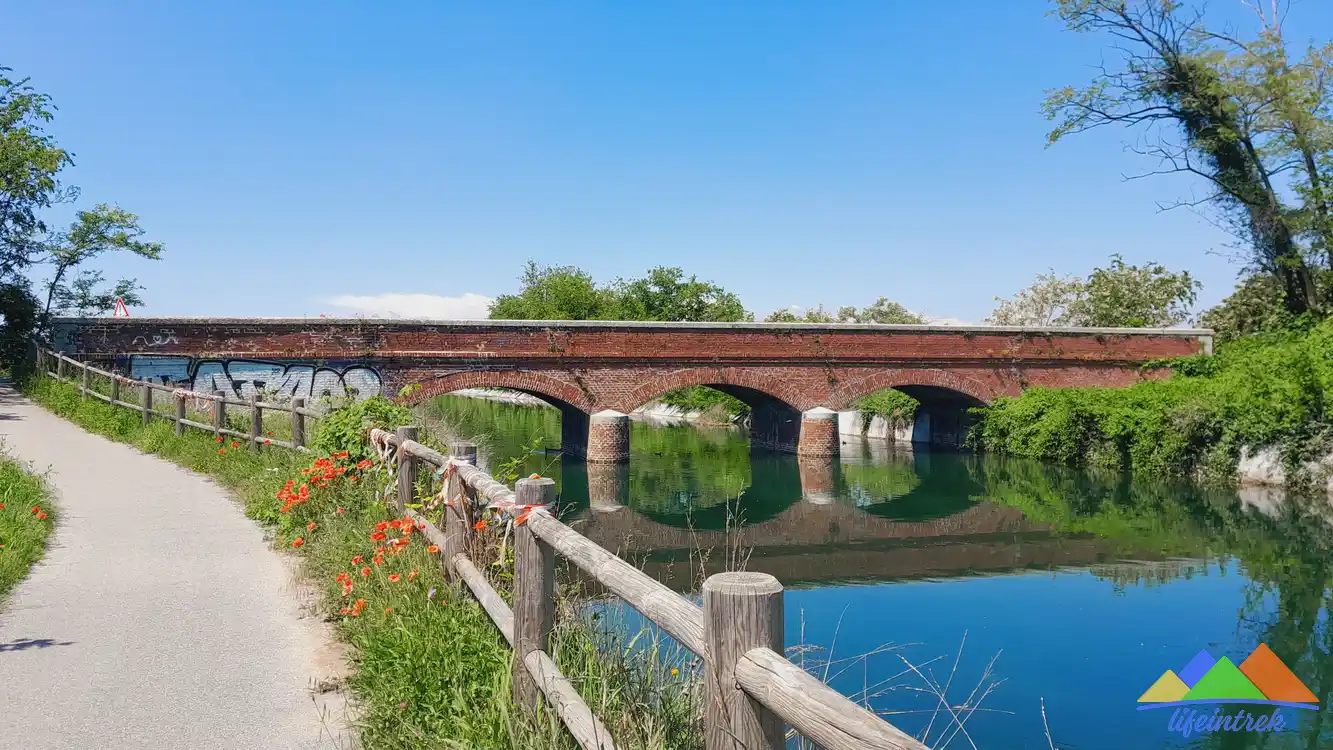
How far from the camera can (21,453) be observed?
11.6 m

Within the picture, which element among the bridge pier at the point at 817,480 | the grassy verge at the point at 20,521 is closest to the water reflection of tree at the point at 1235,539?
the bridge pier at the point at 817,480

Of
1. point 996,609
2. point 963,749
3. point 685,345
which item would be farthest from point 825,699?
point 685,345

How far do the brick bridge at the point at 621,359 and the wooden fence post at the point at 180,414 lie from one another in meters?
7.09

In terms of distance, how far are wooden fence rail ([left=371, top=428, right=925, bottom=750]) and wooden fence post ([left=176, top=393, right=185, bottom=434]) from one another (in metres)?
9.46

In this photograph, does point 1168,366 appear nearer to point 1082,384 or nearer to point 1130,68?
point 1082,384

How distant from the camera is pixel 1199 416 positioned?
18.9 metres

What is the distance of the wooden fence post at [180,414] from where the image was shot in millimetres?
12453

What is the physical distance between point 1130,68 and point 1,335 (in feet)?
94.5

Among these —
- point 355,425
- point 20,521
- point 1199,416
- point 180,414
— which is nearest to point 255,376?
point 180,414

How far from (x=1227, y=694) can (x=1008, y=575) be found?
13.1 feet

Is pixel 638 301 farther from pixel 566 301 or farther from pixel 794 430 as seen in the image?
pixel 794 430

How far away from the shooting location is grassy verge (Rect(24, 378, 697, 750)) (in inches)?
132

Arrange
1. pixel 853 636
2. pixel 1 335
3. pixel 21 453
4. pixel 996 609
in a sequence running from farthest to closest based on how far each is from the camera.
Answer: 1. pixel 1 335
2. pixel 21 453
3. pixel 996 609
4. pixel 853 636

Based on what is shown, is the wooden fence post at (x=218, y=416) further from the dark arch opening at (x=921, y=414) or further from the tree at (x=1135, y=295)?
the tree at (x=1135, y=295)
